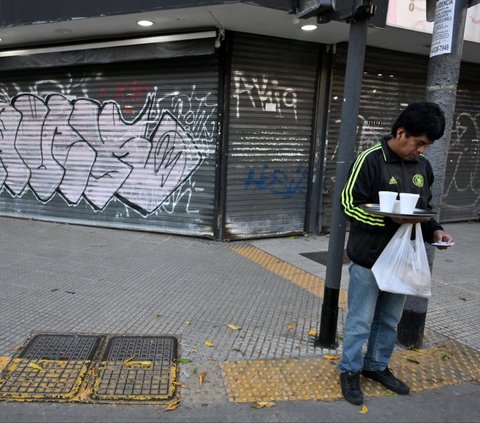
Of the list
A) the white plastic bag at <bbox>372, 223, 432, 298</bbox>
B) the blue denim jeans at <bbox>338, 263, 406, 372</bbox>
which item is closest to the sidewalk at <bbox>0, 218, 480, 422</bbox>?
the blue denim jeans at <bbox>338, 263, 406, 372</bbox>

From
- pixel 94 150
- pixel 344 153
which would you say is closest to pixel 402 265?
pixel 344 153

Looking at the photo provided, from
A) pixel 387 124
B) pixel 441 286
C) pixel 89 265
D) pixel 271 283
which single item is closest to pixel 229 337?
pixel 271 283

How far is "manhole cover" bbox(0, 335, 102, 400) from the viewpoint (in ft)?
9.07

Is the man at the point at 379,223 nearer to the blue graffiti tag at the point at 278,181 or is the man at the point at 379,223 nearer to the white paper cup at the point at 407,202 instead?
the white paper cup at the point at 407,202

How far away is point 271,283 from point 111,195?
12.1 feet

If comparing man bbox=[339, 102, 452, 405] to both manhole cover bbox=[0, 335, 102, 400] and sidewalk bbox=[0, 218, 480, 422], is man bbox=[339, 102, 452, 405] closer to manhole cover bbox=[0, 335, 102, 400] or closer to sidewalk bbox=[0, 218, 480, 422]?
sidewalk bbox=[0, 218, 480, 422]

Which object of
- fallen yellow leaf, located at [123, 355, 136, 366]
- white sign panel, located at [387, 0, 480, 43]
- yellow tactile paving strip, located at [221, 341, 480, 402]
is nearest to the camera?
yellow tactile paving strip, located at [221, 341, 480, 402]

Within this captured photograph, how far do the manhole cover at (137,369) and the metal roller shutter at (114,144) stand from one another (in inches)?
139

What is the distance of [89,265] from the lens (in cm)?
541

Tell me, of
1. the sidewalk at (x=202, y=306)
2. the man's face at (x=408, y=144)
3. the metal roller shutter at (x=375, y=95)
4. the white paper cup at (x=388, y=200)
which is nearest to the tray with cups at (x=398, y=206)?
the white paper cup at (x=388, y=200)

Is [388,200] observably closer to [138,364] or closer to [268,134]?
[138,364]

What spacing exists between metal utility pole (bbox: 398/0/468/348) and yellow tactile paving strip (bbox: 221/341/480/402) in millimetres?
254

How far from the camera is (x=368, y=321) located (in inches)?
110

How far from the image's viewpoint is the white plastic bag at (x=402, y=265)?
2.58 metres
